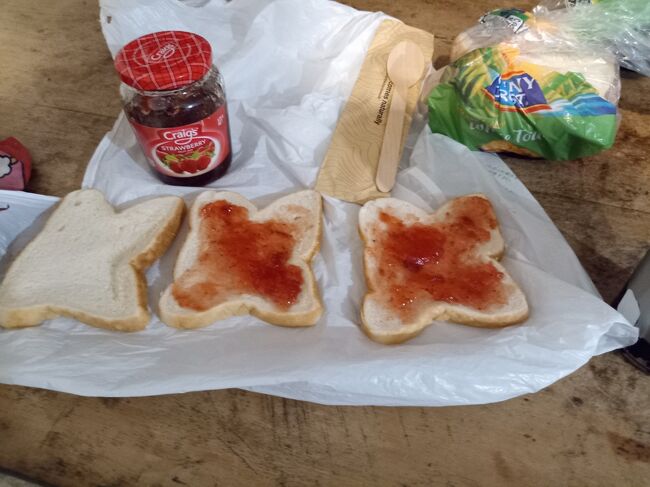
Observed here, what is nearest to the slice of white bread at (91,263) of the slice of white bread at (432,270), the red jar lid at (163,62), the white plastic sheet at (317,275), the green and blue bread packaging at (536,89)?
the white plastic sheet at (317,275)

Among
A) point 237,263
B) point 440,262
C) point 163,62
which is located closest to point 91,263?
point 237,263

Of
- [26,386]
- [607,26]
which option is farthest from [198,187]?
[607,26]

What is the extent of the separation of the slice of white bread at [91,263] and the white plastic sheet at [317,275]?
37mm

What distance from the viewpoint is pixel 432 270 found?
3.45ft

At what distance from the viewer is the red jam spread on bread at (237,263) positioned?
102 cm

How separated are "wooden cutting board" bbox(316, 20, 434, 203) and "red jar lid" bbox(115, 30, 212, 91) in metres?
0.37

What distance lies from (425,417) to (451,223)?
16.7 inches

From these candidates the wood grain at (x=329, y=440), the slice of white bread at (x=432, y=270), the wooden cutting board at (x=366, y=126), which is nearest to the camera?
the wood grain at (x=329, y=440)

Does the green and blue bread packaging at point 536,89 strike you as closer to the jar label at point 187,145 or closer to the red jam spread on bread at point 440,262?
the red jam spread on bread at point 440,262

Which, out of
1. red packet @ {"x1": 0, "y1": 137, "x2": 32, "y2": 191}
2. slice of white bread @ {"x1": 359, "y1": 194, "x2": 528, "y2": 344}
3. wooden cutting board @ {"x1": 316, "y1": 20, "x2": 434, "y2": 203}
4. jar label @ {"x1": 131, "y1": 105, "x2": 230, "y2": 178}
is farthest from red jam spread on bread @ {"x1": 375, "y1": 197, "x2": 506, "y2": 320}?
red packet @ {"x1": 0, "y1": 137, "x2": 32, "y2": 191}

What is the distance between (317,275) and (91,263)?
468mm

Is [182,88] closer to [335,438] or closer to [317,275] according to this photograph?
[317,275]

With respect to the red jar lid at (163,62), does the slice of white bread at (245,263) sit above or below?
below

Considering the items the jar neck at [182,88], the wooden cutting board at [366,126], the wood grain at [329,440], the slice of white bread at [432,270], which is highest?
the jar neck at [182,88]
